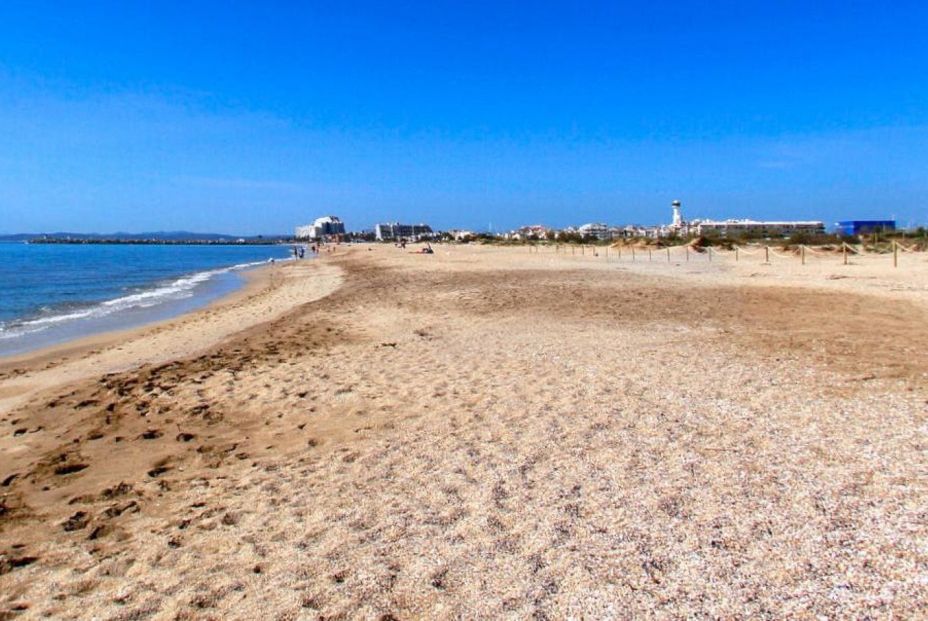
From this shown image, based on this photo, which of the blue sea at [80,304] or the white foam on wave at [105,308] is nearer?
the blue sea at [80,304]

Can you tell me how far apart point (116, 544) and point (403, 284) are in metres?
18.6

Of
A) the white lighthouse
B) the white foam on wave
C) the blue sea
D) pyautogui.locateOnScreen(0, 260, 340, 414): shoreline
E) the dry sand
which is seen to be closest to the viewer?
the dry sand

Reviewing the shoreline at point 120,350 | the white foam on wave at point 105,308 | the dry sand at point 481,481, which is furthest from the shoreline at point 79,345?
the dry sand at point 481,481

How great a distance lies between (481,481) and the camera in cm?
406

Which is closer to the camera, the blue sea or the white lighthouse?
the blue sea

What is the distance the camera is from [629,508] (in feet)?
11.6

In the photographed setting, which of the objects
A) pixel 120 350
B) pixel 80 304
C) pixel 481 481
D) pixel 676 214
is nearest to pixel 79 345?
pixel 120 350

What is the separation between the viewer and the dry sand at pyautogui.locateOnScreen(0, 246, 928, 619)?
2812 millimetres

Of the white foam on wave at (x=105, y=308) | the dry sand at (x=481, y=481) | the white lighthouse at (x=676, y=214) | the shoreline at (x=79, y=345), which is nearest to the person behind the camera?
the dry sand at (x=481, y=481)

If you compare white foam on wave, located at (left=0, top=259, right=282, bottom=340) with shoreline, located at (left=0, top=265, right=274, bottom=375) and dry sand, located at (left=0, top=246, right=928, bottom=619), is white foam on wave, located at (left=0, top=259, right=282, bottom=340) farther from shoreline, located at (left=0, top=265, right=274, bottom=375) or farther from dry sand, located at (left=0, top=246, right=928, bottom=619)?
dry sand, located at (left=0, top=246, right=928, bottom=619)

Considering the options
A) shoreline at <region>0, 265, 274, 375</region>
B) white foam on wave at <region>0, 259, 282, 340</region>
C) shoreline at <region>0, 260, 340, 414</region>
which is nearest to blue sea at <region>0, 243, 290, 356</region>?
white foam on wave at <region>0, 259, 282, 340</region>

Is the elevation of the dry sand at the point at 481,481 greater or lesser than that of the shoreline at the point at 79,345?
greater

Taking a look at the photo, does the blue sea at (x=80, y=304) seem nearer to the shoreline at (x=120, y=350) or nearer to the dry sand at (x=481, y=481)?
the shoreline at (x=120, y=350)

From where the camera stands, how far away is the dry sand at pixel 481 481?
281 centimetres
